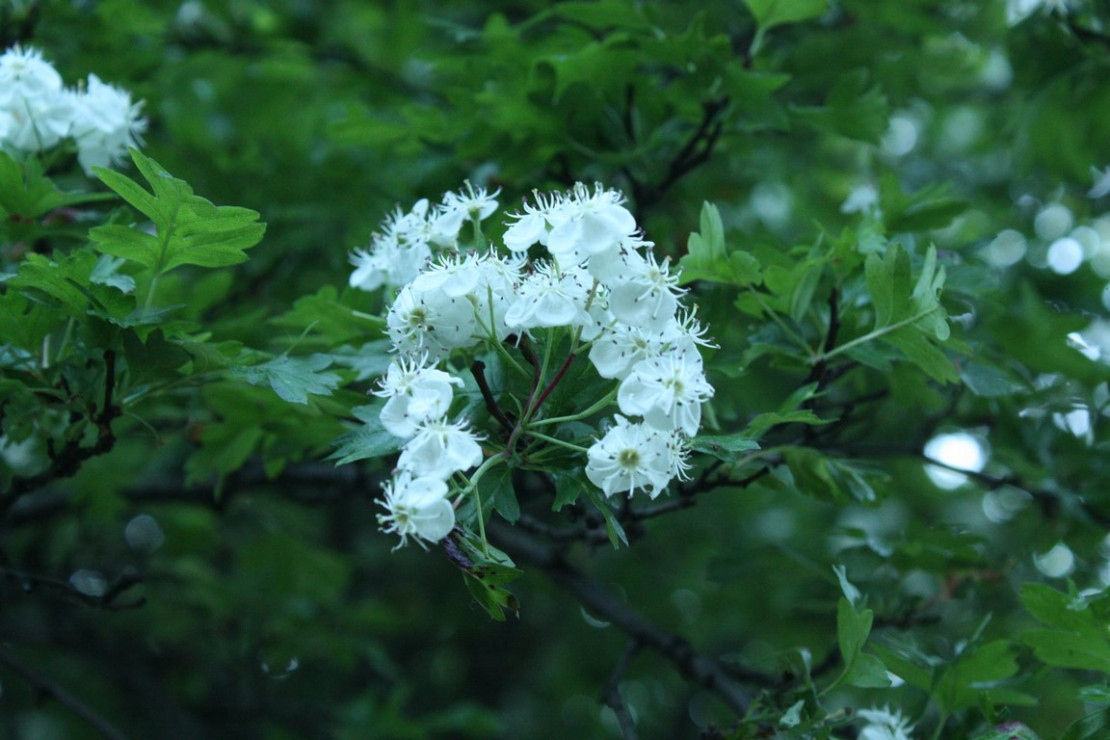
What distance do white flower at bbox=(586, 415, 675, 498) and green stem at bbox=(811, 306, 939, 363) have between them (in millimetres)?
725

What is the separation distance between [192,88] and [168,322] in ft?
8.91

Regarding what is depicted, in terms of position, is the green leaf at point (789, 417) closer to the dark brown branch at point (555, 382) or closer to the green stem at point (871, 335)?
the green stem at point (871, 335)

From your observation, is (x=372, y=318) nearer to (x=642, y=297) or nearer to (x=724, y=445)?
(x=642, y=297)

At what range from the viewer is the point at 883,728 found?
8.02 feet

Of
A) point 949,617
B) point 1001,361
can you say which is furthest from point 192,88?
point 949,617

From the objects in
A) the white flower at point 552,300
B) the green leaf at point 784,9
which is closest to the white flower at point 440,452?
the white flower at point 552,300

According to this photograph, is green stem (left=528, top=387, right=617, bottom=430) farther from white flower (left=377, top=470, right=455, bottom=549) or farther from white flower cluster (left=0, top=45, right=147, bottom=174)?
white flower cluster (left=0, top=45, right=147, bottom=174)

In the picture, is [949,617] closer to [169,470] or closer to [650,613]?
[650,613]

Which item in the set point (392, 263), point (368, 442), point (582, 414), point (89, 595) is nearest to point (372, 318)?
point (392, 263)

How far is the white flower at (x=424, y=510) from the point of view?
66.7 inches

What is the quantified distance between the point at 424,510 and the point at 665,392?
0.48 metres

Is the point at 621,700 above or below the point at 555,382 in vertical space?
below

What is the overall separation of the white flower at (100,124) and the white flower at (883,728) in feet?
8.18

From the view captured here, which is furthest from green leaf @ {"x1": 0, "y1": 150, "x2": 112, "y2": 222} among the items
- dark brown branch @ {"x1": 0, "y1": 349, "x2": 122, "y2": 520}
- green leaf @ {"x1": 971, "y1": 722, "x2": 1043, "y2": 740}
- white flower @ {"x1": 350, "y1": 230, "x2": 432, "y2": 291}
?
green leaf @ {"x1": 971, "y1": 722, "x2": 1043, "y2": 740}
